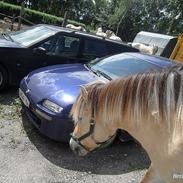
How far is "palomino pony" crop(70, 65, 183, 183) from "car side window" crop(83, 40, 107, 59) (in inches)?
180

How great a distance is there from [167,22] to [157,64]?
35.6 metres

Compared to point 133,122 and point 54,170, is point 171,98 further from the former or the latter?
point 54,170

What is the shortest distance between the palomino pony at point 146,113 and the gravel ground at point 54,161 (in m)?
1.45

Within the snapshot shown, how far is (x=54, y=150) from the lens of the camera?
470 centimetres

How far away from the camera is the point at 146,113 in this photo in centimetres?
245

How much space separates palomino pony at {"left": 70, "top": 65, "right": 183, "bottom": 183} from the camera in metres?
2.34

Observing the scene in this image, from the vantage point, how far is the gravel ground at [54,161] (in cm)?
404

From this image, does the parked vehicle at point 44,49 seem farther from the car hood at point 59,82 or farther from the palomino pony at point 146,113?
the palomino pony at point 146,113

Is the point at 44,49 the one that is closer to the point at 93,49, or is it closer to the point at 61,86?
the point at 93,49

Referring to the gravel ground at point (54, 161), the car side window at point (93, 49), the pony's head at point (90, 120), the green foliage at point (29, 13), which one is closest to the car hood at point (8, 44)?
the car side window at point (93, 49)

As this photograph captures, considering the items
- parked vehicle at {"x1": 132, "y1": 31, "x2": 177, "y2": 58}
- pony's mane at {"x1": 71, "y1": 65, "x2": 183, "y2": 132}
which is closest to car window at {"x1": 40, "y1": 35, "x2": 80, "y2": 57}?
pony's mane at {"x1": 71, "y1": 65, "x2": 183, "y2": 132}

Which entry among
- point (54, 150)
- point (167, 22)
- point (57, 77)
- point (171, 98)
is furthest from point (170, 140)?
point (167, 22)

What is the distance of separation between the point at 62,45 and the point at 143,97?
487cm

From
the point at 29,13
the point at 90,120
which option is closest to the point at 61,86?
the point at 90,120
